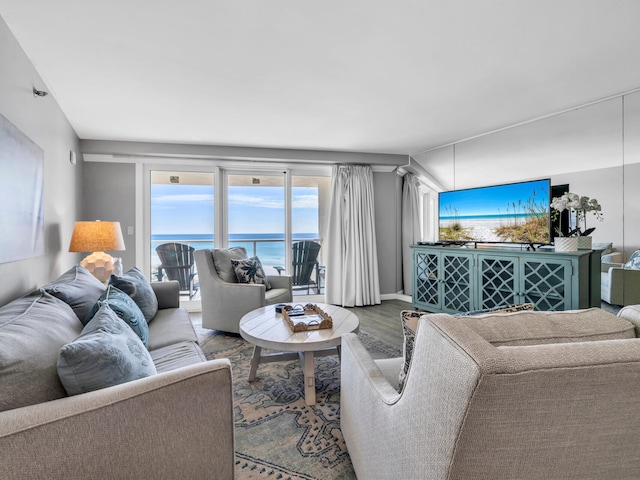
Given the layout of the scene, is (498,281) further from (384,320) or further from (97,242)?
(97,242)

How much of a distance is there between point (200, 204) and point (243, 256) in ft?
3.70

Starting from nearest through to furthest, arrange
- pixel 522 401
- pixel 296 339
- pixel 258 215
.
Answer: pixel 522 401, pixel 296 339, pixel 258 215

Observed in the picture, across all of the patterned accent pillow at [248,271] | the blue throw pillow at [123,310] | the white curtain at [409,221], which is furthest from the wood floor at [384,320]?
the blue throw pillow at [123,310]

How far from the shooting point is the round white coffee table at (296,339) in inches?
77.0

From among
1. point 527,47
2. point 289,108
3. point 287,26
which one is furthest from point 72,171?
point 527,47

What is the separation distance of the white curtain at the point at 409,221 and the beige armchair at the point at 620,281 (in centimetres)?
229

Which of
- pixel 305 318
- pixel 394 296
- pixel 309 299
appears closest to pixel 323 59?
pixel 305 318

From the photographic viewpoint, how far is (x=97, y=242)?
2910 millimetres

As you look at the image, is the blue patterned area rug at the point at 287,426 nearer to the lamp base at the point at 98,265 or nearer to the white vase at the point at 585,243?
the lamp base at the point at 98,265

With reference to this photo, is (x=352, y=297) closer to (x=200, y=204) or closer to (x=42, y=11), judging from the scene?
(x=200, y=204)

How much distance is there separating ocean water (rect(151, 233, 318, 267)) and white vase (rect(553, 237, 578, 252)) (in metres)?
3.02

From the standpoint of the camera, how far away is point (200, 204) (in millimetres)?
4441

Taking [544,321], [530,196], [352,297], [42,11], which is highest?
[42,11]

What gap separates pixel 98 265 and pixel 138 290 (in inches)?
45.4
